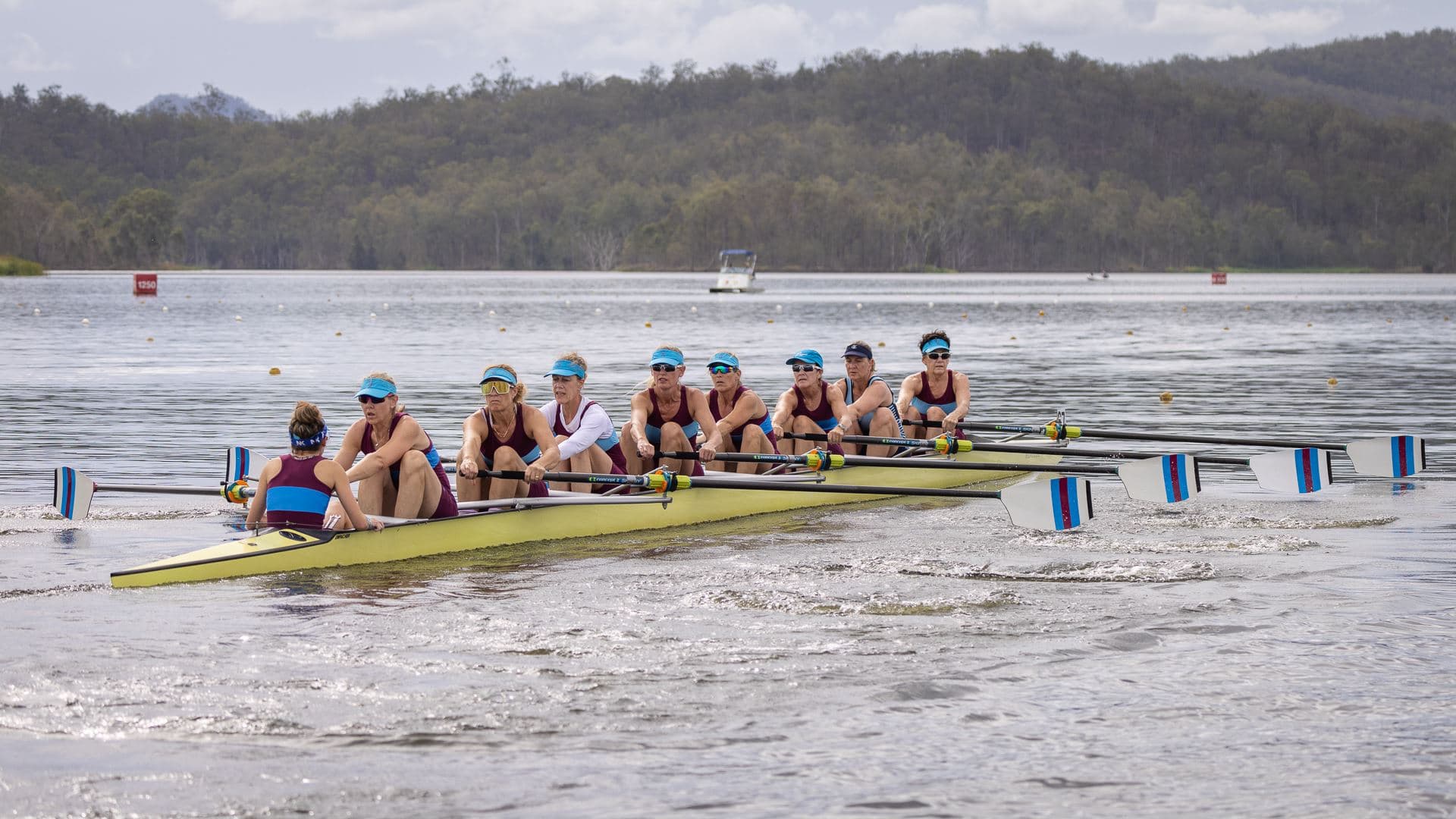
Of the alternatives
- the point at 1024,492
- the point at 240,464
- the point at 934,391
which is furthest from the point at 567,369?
the point at 934,391

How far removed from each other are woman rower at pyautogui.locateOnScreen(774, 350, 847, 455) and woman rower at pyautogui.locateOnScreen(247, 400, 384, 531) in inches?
213

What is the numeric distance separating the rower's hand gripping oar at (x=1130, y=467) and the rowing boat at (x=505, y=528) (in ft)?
0.96

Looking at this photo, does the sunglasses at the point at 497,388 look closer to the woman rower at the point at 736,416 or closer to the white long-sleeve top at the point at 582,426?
the white long-sleeve top at the point at 582,426

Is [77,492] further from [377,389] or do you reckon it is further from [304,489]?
[377,389]

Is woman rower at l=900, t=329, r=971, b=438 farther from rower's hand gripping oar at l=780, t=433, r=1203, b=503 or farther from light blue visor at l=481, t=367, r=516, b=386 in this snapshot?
light blue visor at l=481, t=367, r=516, b=386

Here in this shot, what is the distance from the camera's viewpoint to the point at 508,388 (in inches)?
476

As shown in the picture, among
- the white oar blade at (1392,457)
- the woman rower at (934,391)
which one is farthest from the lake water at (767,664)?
the woman rower at (934,391)

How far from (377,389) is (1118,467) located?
6.27m

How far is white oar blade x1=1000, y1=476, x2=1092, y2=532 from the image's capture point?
12109 millimetres

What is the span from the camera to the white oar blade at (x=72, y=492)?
42.2ft

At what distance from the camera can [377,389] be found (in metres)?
11.2

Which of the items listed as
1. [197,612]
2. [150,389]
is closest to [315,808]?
[197,612]

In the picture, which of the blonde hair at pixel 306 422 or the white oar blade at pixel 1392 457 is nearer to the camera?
the blonde hair at pixel 306 422

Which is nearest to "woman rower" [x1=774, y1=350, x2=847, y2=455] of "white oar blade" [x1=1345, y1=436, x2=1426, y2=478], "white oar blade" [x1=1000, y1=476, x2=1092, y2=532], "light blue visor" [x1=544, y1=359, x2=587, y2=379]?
"light blue visor" [x1=544, y1=359, x2=587, y2=379]
